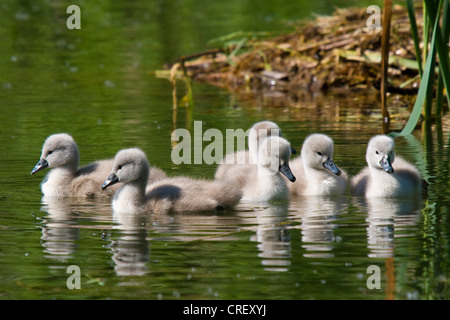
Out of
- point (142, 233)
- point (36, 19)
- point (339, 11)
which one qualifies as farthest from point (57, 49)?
point (142, 233)

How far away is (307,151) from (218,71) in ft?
25.9

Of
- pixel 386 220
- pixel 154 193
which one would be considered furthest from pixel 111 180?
pixel 386 220

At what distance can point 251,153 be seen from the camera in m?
8.77

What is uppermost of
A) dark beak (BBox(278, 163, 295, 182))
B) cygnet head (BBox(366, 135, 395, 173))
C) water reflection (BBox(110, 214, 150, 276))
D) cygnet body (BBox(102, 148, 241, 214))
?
cygnet head (BBox(366, 135, 395, 173))

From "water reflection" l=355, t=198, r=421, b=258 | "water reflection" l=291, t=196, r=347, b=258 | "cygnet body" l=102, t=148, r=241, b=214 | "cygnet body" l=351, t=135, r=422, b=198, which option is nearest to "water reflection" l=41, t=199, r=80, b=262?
"cygnet body" l=102, t=148, r=241, b=214

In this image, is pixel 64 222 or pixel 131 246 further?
pixel 64 222

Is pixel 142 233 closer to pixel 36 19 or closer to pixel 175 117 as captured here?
pixel 175 117

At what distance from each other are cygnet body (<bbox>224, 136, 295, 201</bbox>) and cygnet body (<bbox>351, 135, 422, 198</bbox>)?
0.67m

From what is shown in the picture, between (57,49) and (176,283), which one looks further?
(57,49)

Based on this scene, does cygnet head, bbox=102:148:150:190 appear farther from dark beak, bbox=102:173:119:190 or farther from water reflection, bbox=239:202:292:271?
water reflection, bbox=239:202:292:271

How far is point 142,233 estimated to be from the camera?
669cm

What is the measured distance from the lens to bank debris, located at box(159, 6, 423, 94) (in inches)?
533

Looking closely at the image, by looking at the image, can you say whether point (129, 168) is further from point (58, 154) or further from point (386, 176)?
point (386, 176)

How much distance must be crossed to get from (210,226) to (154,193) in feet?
2.41
